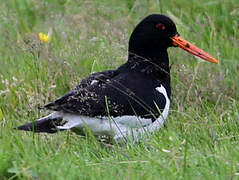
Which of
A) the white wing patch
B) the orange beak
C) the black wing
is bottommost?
the white wing patch

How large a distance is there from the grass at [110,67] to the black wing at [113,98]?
0.20 metres

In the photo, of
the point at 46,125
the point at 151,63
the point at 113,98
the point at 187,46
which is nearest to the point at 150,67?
the point at 151,63

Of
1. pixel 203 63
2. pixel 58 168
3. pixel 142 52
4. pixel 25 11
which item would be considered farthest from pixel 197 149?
pixel 25 11

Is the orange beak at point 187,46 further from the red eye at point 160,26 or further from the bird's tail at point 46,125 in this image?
the bird's tail at point 46,125

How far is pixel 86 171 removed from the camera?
3.85 m

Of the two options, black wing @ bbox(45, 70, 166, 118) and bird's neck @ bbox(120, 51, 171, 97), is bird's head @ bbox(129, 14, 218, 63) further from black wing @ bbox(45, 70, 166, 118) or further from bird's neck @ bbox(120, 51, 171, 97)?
black wing @ bbox(45, 70, 166, 118)

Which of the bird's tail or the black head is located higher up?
the black head

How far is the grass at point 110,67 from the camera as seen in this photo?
3828mm

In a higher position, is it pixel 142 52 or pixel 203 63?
pixel 142 52

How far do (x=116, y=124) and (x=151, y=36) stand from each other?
0.98 metres

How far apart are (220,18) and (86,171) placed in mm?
3943

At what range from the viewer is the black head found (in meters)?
5.41

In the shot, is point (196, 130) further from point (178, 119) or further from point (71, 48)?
point (71, 48)

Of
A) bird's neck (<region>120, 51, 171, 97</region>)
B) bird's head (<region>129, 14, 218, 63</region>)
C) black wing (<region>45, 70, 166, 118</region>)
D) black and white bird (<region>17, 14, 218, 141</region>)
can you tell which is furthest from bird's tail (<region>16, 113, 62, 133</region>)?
bird's head (<region>129, 14, 218, 63</region>)
